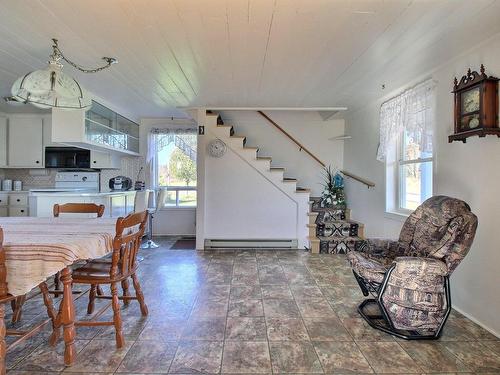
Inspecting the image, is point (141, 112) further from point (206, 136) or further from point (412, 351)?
point (412, 351)

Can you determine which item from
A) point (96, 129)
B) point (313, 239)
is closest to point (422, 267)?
point (313, 239)

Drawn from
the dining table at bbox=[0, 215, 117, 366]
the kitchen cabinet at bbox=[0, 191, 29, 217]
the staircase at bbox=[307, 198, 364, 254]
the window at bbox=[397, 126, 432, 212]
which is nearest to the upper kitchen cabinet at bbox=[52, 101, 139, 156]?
the kitchen cabinet at bbox=[0, 191, 29, 217]

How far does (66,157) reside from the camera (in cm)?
506

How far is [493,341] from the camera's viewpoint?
2.12 m

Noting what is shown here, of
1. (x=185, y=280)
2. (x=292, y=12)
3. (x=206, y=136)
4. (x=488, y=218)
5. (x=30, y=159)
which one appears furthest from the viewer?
(x=30, y=159)

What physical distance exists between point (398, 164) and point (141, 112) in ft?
13.9

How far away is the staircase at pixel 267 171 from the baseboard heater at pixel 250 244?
0.20 metres

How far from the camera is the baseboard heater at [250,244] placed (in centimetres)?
479

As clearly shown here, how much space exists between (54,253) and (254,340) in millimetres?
1410

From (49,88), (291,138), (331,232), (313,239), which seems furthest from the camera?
(291,138)

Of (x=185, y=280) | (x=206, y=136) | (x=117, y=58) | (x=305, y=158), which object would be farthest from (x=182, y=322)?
(x=305, y=158)

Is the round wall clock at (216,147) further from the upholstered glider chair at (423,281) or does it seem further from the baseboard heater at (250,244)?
the upholstered glider chair at (423,281)

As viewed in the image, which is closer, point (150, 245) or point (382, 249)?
point (382, 249)

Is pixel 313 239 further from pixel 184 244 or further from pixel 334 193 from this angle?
pixel 184 244
